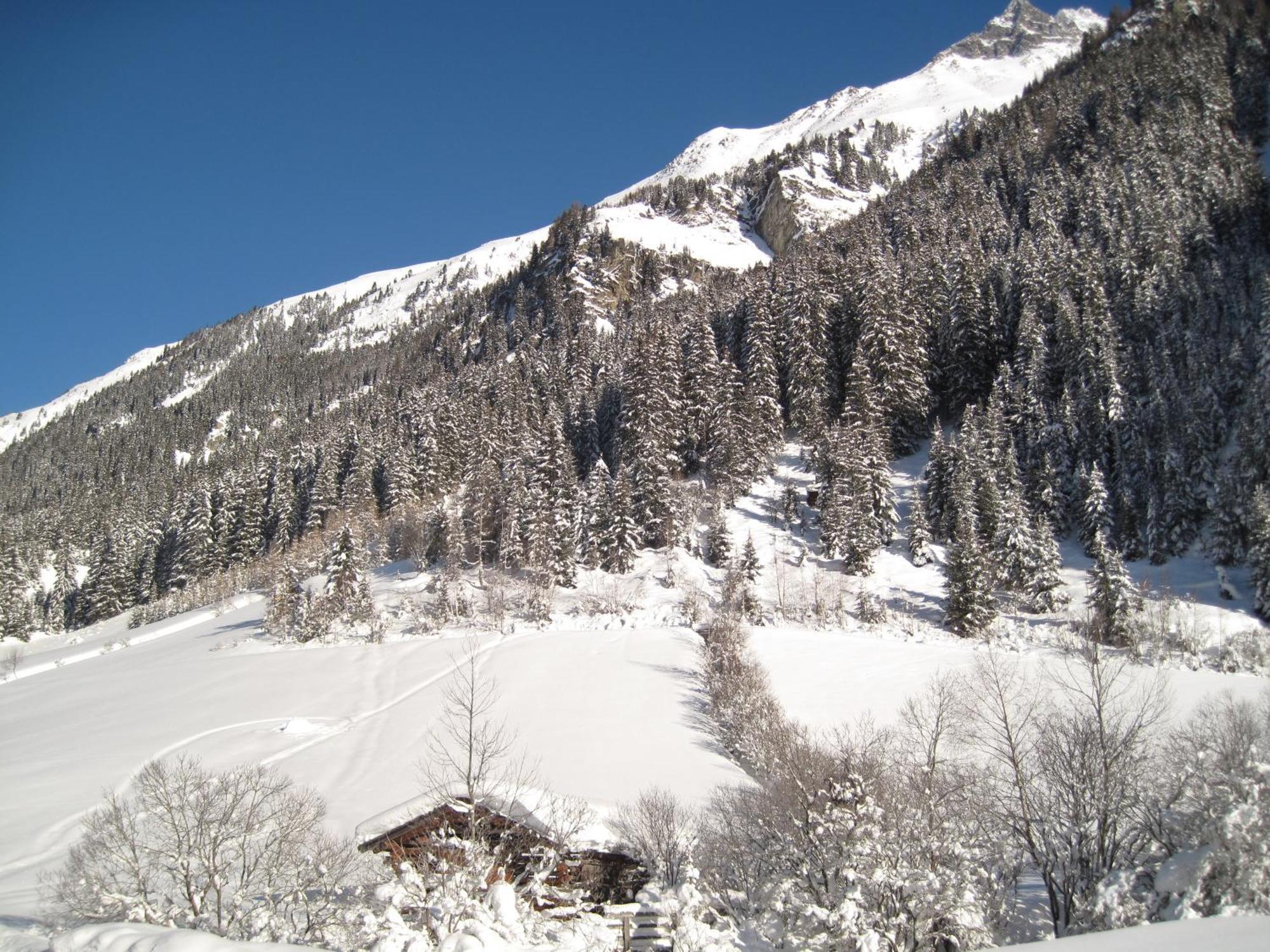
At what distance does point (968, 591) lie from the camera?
139ft

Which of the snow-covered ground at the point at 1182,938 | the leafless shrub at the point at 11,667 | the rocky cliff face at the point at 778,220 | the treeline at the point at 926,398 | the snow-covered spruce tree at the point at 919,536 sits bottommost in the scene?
the leafless shrub at the point at 11,667

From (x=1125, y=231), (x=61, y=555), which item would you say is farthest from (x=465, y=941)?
(x=61, y=555)

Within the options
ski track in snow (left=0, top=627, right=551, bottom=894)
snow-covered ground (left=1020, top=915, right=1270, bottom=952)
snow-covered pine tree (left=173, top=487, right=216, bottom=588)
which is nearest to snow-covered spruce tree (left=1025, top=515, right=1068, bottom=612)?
ski track in snow (left=0, top=627, right=551, bottom=894)

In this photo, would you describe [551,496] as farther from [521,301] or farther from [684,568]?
[521,301]

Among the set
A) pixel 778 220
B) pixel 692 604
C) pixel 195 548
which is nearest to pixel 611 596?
pixel 692 604

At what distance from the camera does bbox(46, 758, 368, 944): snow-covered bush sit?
14359 millimetres

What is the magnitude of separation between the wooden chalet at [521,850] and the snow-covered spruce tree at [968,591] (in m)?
29.9

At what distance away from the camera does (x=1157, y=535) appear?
45.4 meters

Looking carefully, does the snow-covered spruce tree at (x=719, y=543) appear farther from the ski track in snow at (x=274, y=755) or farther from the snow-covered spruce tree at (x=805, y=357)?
the ski track in snow at (x=274, y=755)

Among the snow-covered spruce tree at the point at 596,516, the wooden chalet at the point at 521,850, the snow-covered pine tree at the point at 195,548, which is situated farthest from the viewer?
the snow-covered pine tree at the point at 195,548

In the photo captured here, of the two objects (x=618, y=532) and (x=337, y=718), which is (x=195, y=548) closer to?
(x=618, y=532)

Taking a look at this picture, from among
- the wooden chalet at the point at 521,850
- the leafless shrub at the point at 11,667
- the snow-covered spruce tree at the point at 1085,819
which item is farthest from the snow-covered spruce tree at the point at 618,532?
the leafless shrub at the point at 11,667

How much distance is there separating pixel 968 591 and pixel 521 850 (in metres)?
34.3

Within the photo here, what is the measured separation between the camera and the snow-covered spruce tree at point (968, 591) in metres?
41.8
